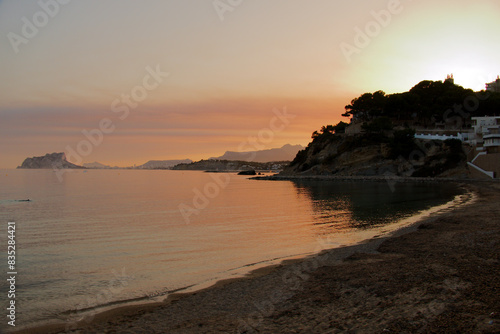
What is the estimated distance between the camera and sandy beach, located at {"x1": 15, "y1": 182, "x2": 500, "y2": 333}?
763 centimetres

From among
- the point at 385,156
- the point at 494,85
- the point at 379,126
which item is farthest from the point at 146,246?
the point at 494,85

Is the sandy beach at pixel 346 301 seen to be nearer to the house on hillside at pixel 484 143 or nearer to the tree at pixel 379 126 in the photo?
the house on hillside at pixel 484 143

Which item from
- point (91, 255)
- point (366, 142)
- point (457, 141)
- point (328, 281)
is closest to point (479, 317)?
point (328, 281)

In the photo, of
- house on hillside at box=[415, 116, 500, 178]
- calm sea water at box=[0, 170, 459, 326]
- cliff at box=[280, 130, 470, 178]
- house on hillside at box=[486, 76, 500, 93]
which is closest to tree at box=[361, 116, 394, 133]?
cliff at box=[280, 130, 470, 178]

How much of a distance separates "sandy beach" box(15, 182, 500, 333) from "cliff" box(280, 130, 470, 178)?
80128 millimetres

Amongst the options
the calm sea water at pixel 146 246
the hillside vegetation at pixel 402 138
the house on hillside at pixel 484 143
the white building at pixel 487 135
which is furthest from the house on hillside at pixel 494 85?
the calm sea water at pixel 146 246

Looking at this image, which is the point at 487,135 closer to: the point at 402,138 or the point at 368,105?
the point at 402,138

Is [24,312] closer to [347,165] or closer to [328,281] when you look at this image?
[328,281]

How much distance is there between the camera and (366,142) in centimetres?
10350

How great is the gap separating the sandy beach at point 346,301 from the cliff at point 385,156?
263 feet

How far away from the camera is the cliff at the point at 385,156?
87.1 m

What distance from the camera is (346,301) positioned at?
9070 mm

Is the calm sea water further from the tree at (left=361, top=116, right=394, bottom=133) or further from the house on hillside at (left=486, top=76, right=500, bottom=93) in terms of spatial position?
the house on hillside at (left=486, top=76, right=500, bottom=93)

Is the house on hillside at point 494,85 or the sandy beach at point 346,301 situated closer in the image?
the sandy beach at point 346,301
